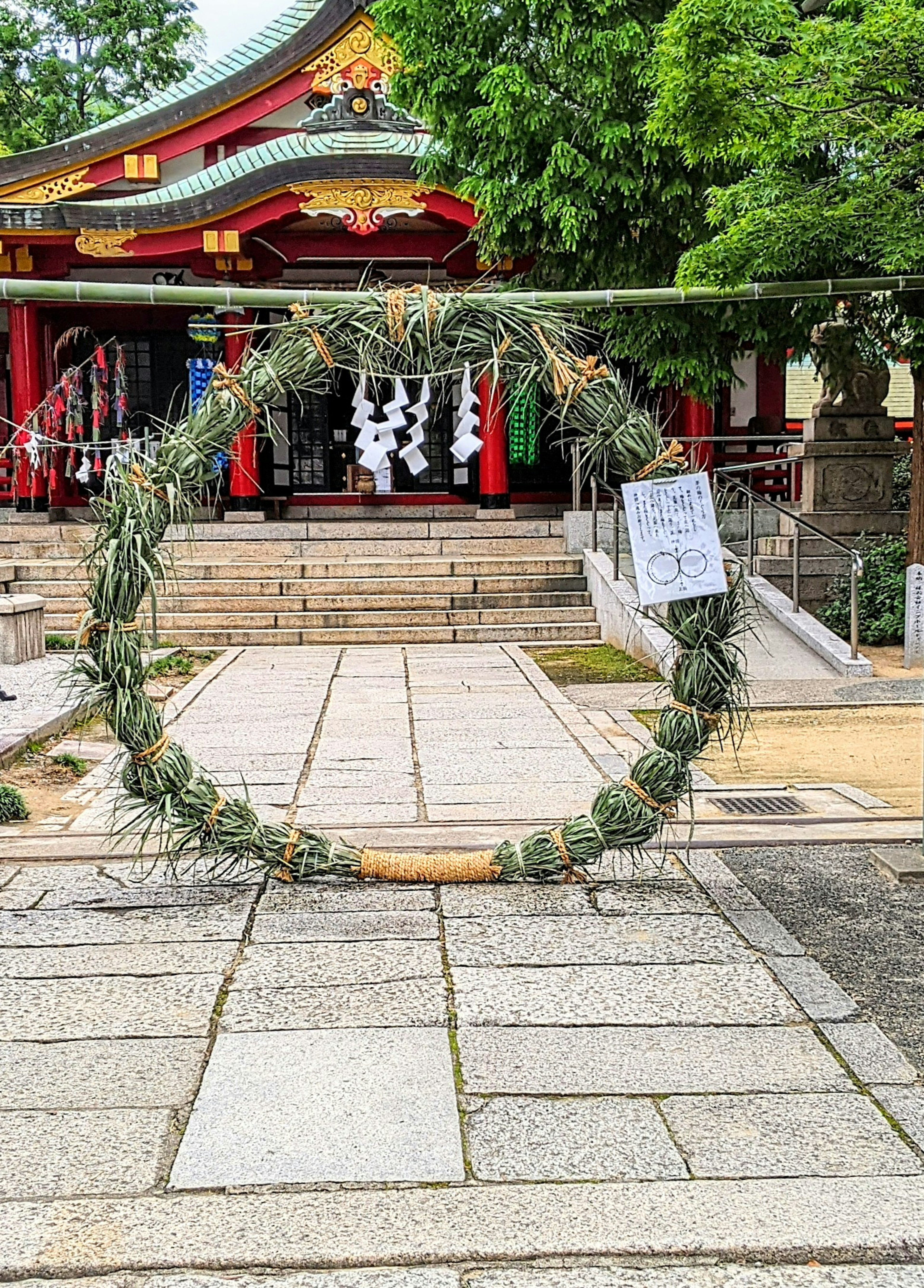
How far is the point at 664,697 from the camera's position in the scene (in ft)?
30.8

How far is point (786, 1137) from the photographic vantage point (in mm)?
3035

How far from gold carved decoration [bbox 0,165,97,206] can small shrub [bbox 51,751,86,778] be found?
1060cm

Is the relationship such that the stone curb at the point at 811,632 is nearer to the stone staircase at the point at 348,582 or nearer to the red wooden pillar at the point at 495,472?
the stone staircase at the point at 348,582

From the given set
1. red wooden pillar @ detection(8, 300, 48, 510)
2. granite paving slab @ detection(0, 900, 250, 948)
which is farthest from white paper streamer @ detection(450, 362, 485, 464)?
red wooden pillar @ detection(8, 300, 48, 510)

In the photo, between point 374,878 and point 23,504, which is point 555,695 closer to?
point 374,878

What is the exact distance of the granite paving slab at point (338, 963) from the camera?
13.2ft

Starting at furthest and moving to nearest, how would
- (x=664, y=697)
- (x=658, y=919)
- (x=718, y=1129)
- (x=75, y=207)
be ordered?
(x=75, y=207) < (x=664, y=697) < (x=658, y=919) < (x=718, y=1129)

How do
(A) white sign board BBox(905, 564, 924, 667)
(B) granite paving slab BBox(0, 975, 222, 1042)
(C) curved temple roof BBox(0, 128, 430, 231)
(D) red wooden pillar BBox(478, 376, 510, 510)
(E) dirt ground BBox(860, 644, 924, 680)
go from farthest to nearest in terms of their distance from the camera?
(D) red wooden pillar BBox(478, 376, 510, 510) < (C) curved temple roof BBox(0, 128, 430, 231) < (A) white sign board BBox(905, 564, 924, 667) < (E) dirt ground BBox(860, 644, 924, 680) < (B) granite paving slab BBox(0, 975, 222, 1042)

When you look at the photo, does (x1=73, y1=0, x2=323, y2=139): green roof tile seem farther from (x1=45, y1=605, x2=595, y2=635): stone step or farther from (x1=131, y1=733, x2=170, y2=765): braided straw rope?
(x1=131, y1=733, x2=170, y2=765): braided straw rope

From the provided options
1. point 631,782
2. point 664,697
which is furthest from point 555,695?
point 631,782

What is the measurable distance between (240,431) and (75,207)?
11265mm

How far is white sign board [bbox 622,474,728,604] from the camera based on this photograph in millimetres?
4926

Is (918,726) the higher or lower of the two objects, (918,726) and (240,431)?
the lower

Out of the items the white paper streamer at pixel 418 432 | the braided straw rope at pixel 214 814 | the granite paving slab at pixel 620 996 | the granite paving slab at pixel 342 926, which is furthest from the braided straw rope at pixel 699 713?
the braided straw rope at pixel 214 814
